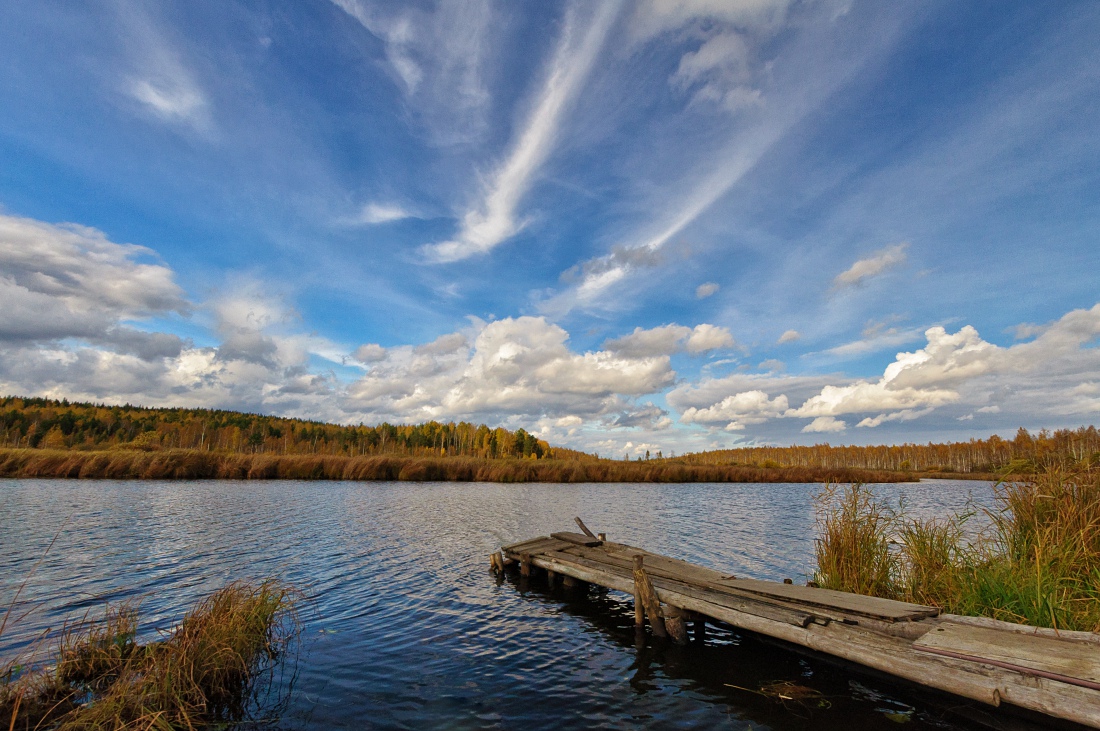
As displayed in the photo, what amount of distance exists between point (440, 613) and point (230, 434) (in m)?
160

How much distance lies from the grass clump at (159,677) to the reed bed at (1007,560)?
1191 cm

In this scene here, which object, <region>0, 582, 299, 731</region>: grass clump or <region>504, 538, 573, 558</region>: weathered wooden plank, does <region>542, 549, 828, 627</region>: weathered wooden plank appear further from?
<region>0, 582, 299, 731</region>: grass clump

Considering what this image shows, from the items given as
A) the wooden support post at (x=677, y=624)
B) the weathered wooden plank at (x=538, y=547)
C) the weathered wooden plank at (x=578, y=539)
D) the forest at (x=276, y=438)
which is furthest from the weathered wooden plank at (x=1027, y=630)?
the forest at (x=276, y=438)

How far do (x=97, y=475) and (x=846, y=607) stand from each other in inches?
2667

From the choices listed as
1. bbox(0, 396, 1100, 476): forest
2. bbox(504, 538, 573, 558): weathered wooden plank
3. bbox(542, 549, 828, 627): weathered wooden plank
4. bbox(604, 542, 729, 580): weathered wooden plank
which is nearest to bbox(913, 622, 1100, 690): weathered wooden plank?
bbox(542, 549, 828, 627): weathered wooden plank

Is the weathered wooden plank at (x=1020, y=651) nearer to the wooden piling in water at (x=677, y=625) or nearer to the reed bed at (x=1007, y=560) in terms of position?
the reed bed at (x=1007, y=560)

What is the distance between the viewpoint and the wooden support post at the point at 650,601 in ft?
38.2

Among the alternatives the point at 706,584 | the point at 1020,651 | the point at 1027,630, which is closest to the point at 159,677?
the point at 706,584

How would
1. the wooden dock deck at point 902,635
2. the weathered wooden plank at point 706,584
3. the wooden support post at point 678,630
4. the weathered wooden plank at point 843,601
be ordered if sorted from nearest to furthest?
1. the wooden dock deck at point 902,635
2. the weathered wooden plank at point 843,601
3. the weathered wooden plank at point 706,584
4. the wooden support post at point 678,630

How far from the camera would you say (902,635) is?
818 centimetres

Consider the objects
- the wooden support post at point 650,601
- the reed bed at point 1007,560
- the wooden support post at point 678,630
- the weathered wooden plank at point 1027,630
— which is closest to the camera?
the weathered wooden plank at point 1027,630

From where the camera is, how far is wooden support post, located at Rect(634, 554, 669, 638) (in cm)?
1163

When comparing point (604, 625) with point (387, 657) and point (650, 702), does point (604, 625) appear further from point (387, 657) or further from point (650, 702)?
point (387, 657)

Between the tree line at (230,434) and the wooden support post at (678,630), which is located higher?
the tree line at (230,434)
